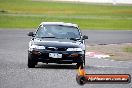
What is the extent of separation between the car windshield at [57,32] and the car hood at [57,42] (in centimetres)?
52

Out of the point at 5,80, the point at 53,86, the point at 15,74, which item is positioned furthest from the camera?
the point at 15,74

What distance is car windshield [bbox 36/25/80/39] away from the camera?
18812mm

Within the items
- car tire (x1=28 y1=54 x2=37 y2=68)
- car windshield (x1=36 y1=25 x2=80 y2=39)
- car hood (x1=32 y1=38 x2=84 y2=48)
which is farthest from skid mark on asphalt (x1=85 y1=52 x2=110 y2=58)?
car tire (x1=28 y1=54 x2=37 y2=68)

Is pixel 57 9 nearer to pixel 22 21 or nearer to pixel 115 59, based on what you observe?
pixel 22 21

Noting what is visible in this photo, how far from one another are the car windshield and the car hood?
523 mm

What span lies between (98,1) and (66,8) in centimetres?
2065

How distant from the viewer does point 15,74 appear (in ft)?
50.2

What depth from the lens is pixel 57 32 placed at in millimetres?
19031

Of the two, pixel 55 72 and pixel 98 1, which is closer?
pixel 55 72

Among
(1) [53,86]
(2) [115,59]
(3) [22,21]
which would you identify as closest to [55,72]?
(1) [53,86]

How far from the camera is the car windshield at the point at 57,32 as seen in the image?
18.8m

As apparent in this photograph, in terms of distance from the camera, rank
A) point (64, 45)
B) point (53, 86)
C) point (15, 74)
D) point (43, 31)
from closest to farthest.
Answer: point (53, 86) → point (15, 74) → point (64, 45) → point (43, 31)

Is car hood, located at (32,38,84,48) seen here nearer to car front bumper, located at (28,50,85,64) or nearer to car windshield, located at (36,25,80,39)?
car front bumper, located at (28,50,85,64)

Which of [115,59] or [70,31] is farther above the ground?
[70,31]
